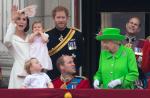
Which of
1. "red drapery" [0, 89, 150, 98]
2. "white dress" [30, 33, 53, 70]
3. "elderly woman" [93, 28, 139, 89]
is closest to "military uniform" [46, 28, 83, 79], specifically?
"white dress" [30, 33, 53, 70]

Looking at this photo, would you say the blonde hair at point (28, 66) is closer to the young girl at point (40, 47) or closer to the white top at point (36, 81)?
the white top at point (36, 81)

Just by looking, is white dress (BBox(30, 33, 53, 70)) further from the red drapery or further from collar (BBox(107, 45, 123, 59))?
the red drapery

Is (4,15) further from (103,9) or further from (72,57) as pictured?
(72,57)

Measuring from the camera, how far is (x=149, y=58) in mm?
9484

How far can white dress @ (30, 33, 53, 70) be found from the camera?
9875mm

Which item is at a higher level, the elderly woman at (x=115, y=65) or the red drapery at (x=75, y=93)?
the elderly woman at (x=115, y=65)

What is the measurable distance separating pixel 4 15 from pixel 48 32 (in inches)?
138

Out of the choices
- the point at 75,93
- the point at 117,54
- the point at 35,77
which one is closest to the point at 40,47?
the point at 35,77

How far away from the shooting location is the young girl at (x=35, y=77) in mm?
9406

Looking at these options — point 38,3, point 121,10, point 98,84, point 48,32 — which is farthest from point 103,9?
point 98,84

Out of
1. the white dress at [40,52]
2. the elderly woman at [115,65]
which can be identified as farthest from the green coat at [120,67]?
the white dress at [40,52]

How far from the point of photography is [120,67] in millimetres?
9281

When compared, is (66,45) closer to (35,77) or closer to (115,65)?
(35,77)

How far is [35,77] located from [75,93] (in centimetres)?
94
